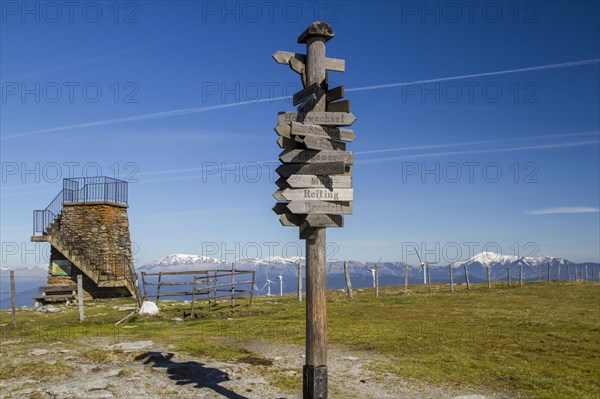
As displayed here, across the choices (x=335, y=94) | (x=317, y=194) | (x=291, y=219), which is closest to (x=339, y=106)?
(x=335, y=94)

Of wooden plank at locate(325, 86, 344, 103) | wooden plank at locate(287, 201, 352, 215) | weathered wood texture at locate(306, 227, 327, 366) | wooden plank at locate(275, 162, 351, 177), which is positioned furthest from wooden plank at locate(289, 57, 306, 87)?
weathered wood texture at locate(306, 227, 327, 366)

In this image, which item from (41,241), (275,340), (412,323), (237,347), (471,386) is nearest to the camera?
(471,386)

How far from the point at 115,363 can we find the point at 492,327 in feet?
43.9

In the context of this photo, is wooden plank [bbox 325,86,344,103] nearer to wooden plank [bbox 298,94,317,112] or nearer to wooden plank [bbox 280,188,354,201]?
wooden plank [bbox 298,94,317,112]

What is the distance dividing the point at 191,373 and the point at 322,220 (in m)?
5.46

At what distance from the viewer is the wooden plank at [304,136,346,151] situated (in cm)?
881

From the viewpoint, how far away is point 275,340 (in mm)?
16500

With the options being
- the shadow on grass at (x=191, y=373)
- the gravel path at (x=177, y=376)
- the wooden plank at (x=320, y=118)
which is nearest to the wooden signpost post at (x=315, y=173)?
the wooden plank at (x=320, y=118)

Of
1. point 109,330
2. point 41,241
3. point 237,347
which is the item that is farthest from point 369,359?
point 41,241

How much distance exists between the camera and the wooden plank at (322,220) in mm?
8727

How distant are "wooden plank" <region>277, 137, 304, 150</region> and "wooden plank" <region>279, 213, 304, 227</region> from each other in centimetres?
118

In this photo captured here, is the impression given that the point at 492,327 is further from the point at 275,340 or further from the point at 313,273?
the point at 313,273

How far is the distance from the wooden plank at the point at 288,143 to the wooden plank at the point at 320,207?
988 mm

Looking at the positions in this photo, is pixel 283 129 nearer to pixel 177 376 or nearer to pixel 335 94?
pixel 335 94
